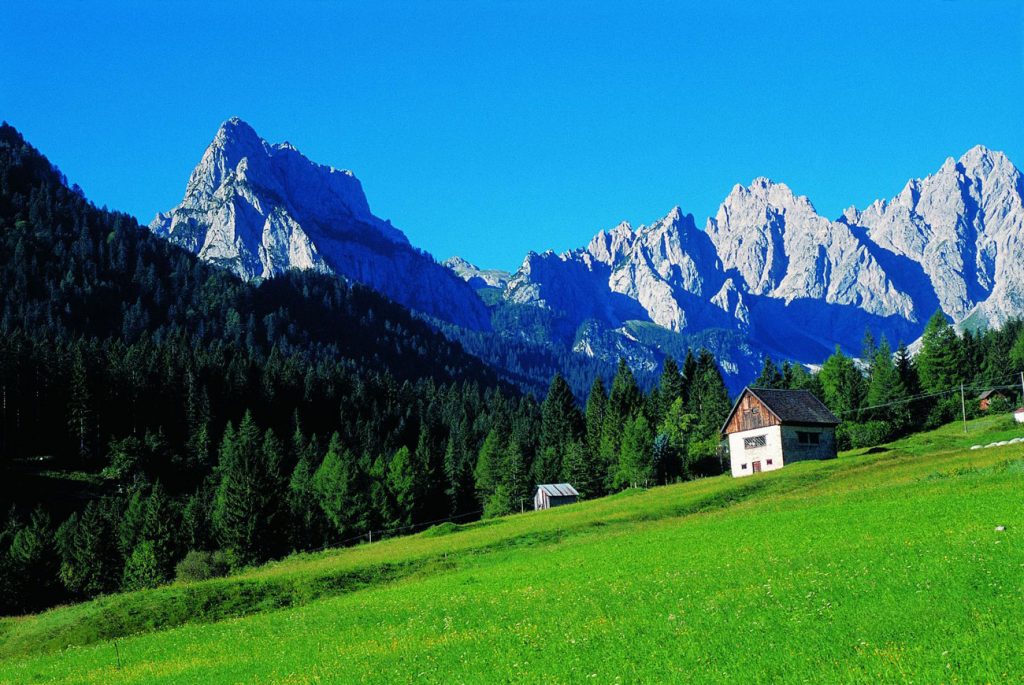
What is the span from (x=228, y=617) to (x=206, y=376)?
145308 millimetres

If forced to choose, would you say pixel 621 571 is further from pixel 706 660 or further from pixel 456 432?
pixel 456 432

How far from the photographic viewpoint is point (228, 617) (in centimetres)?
4766

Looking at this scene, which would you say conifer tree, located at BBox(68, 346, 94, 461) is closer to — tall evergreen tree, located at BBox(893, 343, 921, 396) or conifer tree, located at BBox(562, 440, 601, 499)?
conifer tree, located at BBox(562, 440, 601, 499)

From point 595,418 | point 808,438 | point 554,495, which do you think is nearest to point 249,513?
point 554,495

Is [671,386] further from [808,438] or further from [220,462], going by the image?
[220,462]

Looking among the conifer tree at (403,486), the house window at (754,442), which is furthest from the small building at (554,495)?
the house window at (754,442)

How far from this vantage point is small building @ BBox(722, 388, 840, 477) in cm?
10069

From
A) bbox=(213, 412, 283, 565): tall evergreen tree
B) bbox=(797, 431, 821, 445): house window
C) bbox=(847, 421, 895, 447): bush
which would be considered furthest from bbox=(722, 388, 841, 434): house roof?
bbox=(213, 412, 283, 565): tall evergreen tree

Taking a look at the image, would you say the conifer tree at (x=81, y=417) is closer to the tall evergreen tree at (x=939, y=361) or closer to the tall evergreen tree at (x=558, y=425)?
the tall evergreen tree at (x=558, y=425)

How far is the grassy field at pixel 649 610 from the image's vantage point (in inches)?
854

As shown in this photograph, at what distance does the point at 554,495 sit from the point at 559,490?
186cm

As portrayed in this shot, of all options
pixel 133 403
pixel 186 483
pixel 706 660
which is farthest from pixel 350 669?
pixel 133 403

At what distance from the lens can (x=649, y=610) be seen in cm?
2905

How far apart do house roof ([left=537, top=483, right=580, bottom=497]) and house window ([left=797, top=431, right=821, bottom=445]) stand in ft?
127
